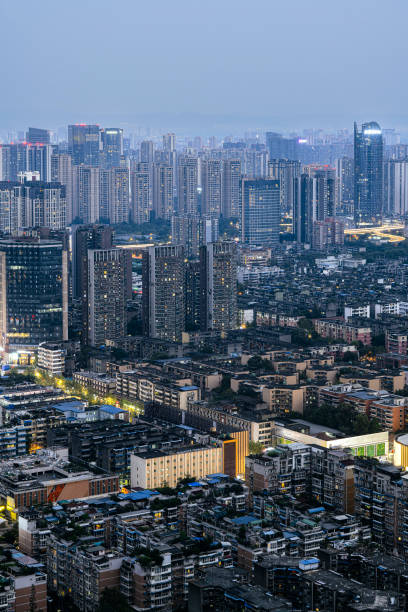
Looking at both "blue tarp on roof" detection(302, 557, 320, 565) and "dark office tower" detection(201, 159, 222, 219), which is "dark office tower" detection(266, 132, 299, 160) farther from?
"blue tarp on roof" detection(302, 557, 320, 565)

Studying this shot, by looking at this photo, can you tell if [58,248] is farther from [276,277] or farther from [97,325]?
[276,277]

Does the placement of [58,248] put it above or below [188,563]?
above

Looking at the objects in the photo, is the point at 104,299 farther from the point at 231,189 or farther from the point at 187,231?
the point at 231,189

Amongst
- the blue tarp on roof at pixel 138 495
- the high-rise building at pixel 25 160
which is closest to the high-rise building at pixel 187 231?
the high-rise building at pixel 25 160

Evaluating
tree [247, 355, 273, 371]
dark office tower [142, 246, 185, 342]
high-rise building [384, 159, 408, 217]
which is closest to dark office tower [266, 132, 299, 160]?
high-rise building [384, 159, 408, 217]

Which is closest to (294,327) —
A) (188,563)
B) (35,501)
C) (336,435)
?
(336,435)

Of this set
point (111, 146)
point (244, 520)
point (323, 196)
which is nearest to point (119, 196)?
point (323, 196)

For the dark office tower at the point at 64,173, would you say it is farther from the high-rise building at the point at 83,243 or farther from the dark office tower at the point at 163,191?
the high-rise building at the point at 83,243
